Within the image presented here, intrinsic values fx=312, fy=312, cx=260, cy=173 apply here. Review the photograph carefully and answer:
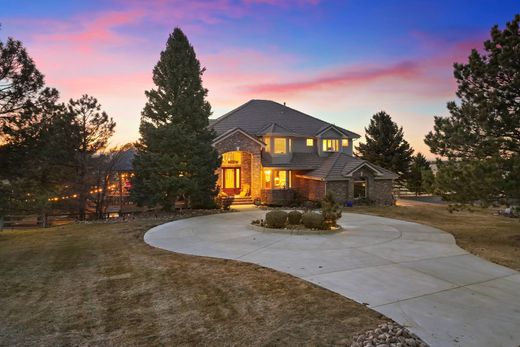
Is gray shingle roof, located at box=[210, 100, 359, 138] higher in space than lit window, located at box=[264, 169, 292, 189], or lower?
higher

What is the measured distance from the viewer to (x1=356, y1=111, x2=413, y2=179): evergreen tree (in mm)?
38312

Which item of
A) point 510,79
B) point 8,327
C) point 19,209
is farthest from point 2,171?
point 510,79

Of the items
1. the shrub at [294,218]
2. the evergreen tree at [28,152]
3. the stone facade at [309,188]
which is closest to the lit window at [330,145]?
the stone facade at [309,188]

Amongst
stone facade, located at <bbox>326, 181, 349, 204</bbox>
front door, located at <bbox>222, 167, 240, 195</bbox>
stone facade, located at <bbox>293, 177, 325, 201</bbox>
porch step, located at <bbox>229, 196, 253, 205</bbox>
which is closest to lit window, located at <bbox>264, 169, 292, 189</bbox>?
stone facade, located at <bbox>293, 177, 325, 201</bbox>

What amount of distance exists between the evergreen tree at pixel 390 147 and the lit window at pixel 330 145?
992cm

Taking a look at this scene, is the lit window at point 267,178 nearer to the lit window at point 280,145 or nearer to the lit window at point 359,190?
the lit window at point 280,145

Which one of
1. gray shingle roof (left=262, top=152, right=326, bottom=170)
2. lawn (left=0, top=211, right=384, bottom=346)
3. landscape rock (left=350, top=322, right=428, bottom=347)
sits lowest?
lawn (left=0, top=211, right=384, bottom=346)

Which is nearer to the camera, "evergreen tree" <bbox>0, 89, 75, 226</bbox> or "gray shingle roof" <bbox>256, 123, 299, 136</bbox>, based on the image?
"evergreen tree" <bbox>0, 89, 75, 226</bbox>

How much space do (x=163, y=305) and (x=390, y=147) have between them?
37.1m

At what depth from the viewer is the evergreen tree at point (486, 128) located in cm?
1114

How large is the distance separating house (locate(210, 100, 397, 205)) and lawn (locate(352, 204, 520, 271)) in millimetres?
5514

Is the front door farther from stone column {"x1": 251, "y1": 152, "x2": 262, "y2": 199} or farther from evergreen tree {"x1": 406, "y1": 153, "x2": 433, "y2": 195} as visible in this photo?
evergreen tree {"x1": 406, "y1": 153, "x2": 433, "y2": 195}

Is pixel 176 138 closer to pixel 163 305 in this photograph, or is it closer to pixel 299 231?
pixel 299 231

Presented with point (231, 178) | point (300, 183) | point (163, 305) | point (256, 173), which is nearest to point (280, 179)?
point (300, 183)
